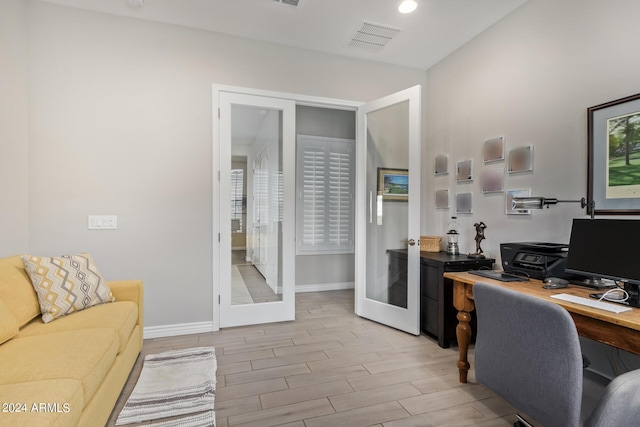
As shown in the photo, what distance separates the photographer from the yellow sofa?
3.76ft

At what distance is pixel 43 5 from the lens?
8.96ft

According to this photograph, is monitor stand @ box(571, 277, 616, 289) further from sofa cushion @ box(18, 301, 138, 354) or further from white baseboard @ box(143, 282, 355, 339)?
white baseboard @ box(143, 282, 355, 339)

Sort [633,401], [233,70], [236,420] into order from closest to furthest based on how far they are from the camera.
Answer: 1. [633,401]
2. [236,420]
3. [233,70]

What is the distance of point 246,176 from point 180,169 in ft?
2.12

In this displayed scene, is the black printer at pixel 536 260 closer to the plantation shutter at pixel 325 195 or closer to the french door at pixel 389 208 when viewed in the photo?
the french door at pixel 389 208

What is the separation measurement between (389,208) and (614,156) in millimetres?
1859

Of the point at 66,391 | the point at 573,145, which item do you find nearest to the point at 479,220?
the point at 573,145

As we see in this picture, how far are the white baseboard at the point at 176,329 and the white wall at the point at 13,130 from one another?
4.10 feet

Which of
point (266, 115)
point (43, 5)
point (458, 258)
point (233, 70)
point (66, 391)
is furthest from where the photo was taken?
point (266, 115)

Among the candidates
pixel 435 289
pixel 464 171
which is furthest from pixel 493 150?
pixel 435 289

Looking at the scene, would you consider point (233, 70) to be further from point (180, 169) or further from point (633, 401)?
point (633, 401)

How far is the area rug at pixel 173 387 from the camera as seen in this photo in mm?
1847

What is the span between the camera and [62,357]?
1469 mm

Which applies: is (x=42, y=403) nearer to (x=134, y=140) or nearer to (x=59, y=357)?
(x=59, y=357)
